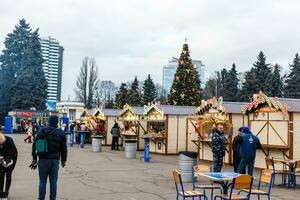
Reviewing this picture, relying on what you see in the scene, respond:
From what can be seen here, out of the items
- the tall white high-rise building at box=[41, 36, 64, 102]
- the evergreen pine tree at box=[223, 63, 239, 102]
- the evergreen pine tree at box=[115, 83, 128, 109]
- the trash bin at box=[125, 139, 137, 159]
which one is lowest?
the trash bin at box=[125, 139, 137, 159]

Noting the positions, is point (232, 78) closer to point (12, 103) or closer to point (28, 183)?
point (12, 103)

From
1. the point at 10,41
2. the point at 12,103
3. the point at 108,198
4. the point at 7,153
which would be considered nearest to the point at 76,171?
the point at 108,198

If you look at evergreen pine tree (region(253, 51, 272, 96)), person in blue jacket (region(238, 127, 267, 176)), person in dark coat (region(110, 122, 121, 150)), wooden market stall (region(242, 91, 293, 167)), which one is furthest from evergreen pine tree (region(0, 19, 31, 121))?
person in blue jacket (region(238, 127, 267, 176))

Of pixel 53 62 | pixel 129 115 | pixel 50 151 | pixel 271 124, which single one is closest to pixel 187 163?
pixel 271 124

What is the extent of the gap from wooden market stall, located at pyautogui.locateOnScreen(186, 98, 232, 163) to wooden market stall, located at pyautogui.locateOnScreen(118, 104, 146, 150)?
628cm

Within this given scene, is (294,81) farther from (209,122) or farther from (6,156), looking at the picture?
(6,156)

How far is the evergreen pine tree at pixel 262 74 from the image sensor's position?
54.9 m

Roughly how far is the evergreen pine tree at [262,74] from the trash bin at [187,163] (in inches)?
1697

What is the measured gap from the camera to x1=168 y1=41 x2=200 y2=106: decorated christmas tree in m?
48.2

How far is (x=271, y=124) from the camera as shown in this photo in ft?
58.5

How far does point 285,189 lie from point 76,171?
771 centimetres

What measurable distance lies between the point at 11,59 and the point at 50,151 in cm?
5569

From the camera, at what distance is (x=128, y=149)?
22.2 metres

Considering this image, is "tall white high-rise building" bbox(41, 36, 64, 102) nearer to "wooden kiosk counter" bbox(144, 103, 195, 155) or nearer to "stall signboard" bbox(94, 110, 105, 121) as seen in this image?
"stall signboard" bbox(94, 110, 105, 121)
